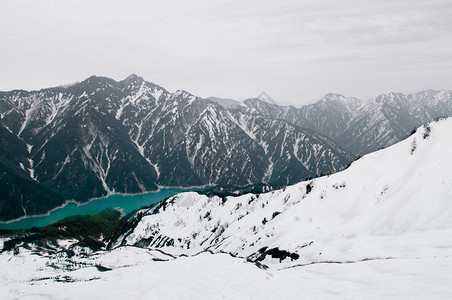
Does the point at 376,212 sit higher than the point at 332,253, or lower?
higher

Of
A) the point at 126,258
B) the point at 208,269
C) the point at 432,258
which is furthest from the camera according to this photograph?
the point at 126,258

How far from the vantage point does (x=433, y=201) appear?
48.5 meters

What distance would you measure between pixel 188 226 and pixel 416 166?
428ft

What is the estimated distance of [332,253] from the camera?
158 ft

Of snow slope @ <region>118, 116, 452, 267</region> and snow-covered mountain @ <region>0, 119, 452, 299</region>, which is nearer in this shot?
snow-covered mountain @ <region>0, 119, 452, 299</region>

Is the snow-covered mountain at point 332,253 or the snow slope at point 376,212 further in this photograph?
the snow slope at point 376,212

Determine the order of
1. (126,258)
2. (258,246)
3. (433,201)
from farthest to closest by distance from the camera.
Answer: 1. (126,258)
2. (258,246)
3. (433,201)

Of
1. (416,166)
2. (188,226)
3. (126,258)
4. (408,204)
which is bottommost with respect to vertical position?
(188,226)

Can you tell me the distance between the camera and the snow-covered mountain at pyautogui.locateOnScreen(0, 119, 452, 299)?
26969mm

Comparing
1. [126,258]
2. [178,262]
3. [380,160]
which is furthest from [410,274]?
[126,258]

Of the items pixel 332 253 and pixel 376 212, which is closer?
pixel 332 253

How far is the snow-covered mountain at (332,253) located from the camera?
88.5ft

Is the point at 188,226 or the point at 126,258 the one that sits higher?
the point at 126,258

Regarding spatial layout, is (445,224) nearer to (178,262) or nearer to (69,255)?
(178,262)
